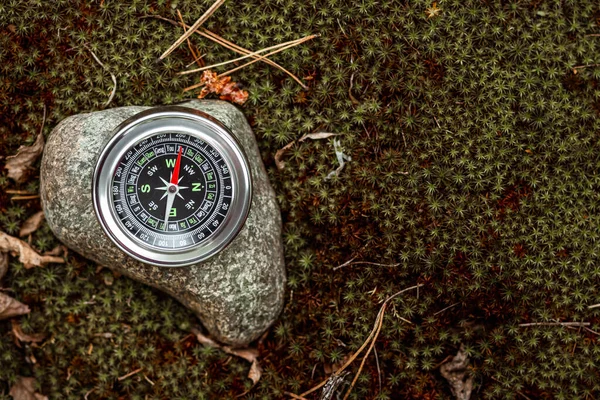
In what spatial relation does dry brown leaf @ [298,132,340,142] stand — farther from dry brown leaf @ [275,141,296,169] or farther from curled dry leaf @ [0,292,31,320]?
curled dry leaf @ [0,292,31,320]

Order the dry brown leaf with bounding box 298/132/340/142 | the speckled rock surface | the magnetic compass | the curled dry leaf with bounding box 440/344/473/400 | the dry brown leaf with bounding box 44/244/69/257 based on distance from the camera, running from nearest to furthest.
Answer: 1. the magnetic compass
2. the speckled rock surface
3. the curled dry leaf with bounding box 440/344/473/400
4. the dry brown leaf with bounding box 298/132/340/142
5. the dry brown leaf with bounding box 44/244/69/257

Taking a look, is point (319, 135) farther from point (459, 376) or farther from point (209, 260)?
point (459, 376)

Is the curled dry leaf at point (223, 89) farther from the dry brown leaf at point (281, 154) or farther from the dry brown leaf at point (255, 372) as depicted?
the dry brown leaf at point (255, 372)

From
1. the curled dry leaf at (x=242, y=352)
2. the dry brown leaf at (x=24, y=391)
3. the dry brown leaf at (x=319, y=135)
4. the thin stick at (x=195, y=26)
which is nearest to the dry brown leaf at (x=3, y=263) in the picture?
the dry brown leaf at (x=24, y=391)

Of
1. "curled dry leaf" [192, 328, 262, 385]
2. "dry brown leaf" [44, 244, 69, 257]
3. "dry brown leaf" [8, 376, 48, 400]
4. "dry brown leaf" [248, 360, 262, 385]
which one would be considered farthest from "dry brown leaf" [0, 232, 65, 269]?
"dry brown leaf" [248, 360, 262, 385]

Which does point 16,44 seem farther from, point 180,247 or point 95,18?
point 180,247

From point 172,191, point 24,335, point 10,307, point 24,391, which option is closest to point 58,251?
point 10,307

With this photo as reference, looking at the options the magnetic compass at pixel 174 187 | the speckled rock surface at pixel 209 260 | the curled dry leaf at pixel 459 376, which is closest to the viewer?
the magnetic compass at pixel 174 187
